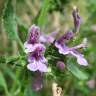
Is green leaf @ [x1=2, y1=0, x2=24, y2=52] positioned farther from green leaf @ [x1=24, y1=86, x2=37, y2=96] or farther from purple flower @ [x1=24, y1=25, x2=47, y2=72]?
green leaf @ [x1=24, y1=86, x2=37, y2=96]

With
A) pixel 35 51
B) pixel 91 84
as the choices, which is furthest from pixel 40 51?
pixel 91 84

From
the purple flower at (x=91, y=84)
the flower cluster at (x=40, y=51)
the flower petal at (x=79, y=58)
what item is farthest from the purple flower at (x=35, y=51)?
the purple flower at (x=91, y=84)

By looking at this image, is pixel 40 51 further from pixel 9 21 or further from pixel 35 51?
pixel 9 21

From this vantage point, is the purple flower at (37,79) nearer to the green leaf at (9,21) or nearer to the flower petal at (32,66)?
the flower petal at (32,66)

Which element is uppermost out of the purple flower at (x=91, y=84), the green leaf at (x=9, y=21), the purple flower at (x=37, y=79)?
the green leaf at (x=9, y=21)

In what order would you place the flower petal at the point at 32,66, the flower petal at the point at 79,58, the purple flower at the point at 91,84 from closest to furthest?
the flower petal at the point at 32,66 < the flower petal at the point at 79,58 < the purple flower at the point at 91,84

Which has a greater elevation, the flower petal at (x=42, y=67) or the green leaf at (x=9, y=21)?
the green leaf at (x=9, y=21)
